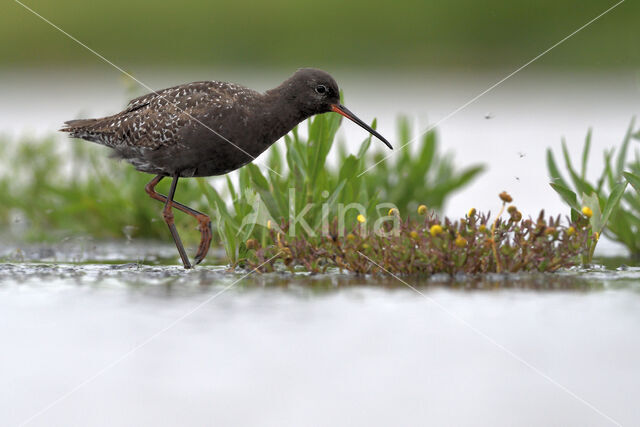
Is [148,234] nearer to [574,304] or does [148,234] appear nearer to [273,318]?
[273,318]

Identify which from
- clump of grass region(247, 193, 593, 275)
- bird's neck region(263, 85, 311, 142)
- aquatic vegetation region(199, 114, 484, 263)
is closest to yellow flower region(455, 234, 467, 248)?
clump of grass region(247, 193, 593, 275)

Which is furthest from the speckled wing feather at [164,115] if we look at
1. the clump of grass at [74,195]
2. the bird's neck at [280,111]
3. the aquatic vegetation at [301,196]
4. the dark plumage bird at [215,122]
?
the clump of grass at [74,195]

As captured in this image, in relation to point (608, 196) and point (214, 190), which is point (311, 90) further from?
point (608, 196)

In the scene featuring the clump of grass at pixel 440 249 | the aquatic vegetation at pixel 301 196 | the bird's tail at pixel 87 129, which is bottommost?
the clump of grass at pixel 440 249

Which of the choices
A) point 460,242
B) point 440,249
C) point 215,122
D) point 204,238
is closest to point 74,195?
point 204,238

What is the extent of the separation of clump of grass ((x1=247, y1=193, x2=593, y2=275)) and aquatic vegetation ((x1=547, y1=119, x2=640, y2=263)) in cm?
21

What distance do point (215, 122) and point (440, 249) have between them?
186 cm

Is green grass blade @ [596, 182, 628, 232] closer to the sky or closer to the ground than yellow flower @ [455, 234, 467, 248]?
closer to the sky

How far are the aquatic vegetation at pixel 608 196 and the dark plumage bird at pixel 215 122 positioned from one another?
5.87 feet

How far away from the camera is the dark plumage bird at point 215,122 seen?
22.7ft

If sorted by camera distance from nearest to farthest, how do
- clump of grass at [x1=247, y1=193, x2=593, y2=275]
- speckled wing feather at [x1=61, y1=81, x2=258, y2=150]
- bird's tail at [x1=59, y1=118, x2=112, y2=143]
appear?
clump of grass at [x1=247, y1=193, x2=593, y2=275] → speckled wing feather at [x1=61, y1=81, x2=258, y2=150] → bird's tail at [x1=59, y1=118, x2=112, y2=143]

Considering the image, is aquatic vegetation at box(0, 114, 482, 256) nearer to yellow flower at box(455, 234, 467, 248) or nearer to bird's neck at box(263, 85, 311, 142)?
bird's neck at box(263, 85, 311, 142)

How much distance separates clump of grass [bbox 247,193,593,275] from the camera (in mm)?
6594

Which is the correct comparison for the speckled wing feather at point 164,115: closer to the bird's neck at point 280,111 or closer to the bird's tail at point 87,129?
the bird's tail at point 87,129
